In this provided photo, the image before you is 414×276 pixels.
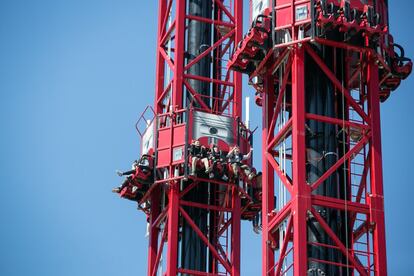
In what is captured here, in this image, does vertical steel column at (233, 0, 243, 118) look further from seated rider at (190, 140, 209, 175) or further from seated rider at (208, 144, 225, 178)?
seated rider at (190, 140, 209, 175)

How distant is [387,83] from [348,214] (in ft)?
26.9

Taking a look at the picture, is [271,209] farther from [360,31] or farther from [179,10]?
[179,10]

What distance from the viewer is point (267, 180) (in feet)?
250

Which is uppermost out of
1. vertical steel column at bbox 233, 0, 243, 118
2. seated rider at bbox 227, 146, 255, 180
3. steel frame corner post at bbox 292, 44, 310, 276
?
vertical steel column at bbox 233, 0, 243, 118

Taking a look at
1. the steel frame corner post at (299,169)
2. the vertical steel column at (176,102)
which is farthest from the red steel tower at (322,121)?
the vertical steel column at (176,102)

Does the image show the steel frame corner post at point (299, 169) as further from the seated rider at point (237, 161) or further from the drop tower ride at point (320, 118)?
the seated rider at point (237, 161)

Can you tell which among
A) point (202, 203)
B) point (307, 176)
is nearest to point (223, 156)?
point (202, 203)

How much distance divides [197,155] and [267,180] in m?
14.6

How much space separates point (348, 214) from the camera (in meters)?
74.5

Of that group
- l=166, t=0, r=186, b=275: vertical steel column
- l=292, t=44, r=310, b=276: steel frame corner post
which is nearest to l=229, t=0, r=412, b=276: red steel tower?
l=292, t=44, r=310, b=276: steel frame corner post

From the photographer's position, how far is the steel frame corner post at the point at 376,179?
73.3 m

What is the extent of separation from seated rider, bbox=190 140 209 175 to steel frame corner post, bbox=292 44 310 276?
1571cm

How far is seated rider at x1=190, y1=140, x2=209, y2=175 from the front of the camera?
90188mm

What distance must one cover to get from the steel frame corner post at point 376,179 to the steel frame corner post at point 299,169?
133 inches
